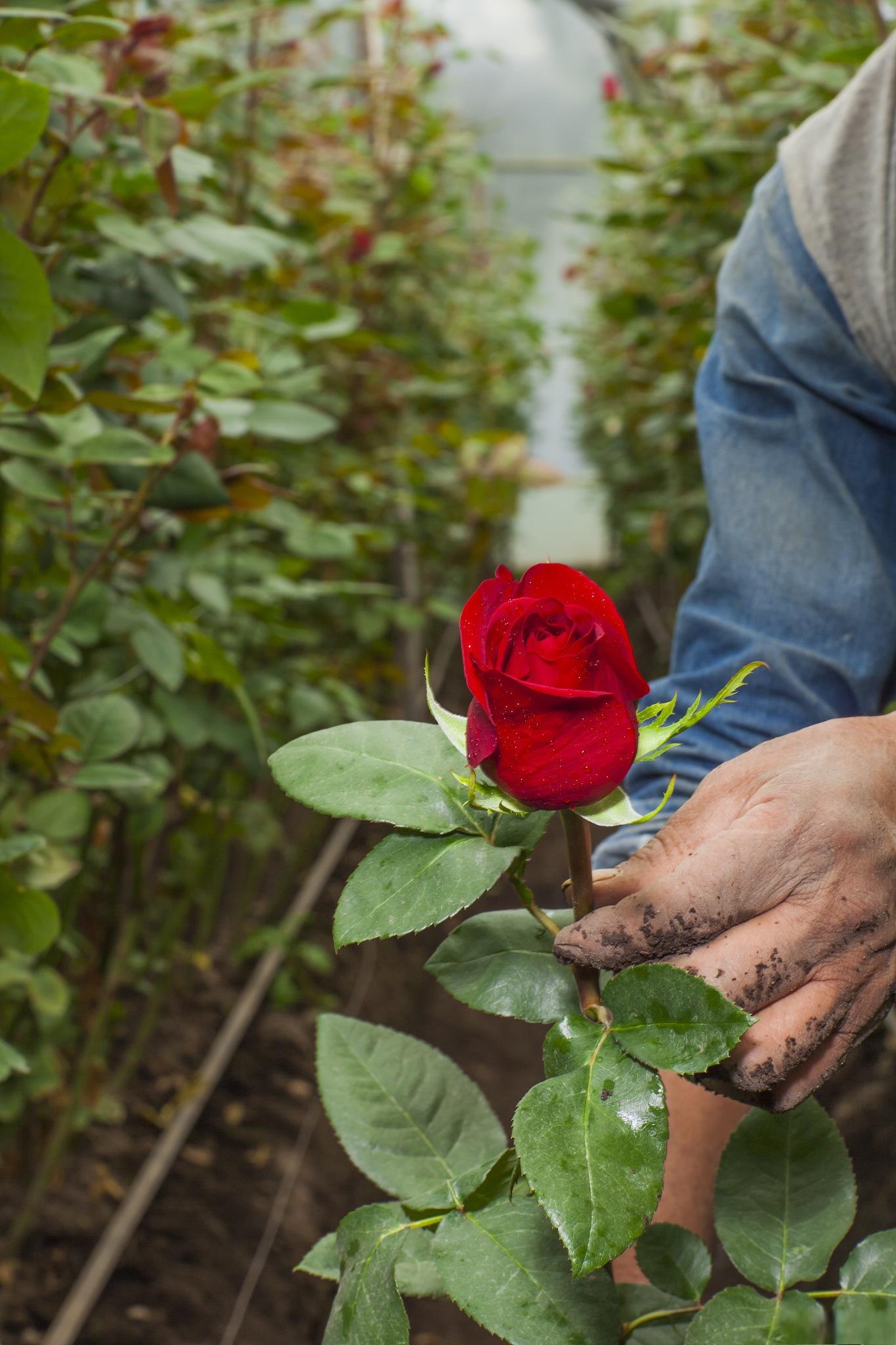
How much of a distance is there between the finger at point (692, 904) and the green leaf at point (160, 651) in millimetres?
652

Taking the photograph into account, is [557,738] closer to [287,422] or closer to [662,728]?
[662,728]

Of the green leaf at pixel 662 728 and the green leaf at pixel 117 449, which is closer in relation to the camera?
the green leaf at pixel 662 728

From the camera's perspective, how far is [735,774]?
522 mm

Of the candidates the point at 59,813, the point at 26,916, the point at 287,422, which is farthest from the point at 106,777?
the point at 287,422

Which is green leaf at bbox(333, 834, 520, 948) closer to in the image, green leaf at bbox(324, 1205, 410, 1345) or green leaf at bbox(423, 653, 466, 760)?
green leaf at bbox(423, 653, 466, 760)

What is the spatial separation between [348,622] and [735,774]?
2074 mm

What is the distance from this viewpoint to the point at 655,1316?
1.70ft

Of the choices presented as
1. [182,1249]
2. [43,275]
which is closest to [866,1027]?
[43,275]

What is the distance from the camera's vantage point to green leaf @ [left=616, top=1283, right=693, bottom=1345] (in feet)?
1.71

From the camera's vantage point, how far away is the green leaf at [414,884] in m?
0.42

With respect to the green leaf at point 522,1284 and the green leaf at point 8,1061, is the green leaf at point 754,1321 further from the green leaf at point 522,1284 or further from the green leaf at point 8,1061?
the green leaf at point 8,1061

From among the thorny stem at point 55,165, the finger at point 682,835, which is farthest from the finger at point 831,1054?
the thorny stem at point 55,165

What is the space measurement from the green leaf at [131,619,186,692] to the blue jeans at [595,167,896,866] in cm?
44

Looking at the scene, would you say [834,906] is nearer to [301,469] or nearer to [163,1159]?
[163,1159]
